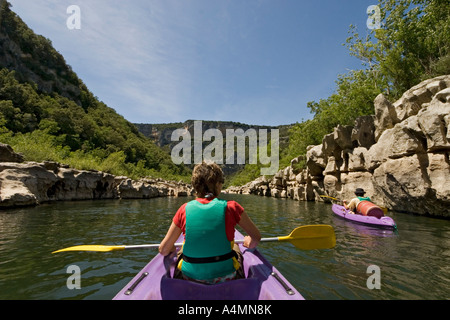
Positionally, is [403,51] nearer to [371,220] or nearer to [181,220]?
[371,220]

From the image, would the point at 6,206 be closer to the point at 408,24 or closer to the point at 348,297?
the point at 348,297

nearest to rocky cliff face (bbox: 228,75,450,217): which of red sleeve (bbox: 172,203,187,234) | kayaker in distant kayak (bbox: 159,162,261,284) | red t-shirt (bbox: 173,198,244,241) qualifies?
red t-shirt (bbox: 173,198,244,241)

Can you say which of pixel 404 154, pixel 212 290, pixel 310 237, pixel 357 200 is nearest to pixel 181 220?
pixel 212 290

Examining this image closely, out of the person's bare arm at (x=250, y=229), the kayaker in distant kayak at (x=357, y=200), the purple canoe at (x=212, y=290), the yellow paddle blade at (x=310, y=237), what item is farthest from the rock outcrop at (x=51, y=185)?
the kayaker in distant kayak at (x=357, y=200)

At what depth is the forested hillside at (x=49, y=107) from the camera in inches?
1355

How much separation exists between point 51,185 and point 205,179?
1892cm

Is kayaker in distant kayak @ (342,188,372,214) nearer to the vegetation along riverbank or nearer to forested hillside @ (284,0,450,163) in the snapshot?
the vegetation along riverbank

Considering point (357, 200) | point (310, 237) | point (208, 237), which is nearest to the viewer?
point (208, 237)

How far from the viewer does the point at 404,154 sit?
10828 mm

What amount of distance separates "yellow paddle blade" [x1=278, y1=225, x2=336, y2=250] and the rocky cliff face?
28.6ft

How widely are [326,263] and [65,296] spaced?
4.50 metres

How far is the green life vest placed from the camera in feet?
7.32
